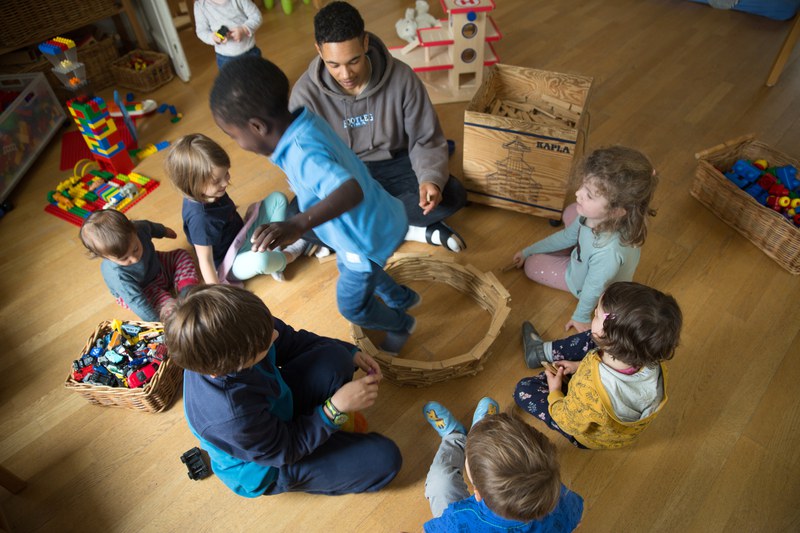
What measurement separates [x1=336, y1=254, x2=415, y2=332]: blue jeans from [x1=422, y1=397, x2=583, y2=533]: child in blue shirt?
569 mm

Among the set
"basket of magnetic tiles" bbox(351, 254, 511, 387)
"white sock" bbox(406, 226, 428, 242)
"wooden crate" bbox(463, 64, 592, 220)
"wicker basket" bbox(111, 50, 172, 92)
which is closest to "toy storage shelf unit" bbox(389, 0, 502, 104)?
"wooden crate" bbox(463, 64, 592, 220)

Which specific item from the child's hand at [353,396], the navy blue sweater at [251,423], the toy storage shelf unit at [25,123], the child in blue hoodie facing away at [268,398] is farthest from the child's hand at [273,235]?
the toy storage shelf unit at [25,123]

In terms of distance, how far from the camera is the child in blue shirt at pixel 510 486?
3.27 ft

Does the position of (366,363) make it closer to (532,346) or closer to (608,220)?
(532,346)

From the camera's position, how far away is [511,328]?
6.22 ft

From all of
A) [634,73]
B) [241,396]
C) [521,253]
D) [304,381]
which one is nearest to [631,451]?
[521,253]

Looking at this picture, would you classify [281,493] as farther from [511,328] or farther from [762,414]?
[762,414]

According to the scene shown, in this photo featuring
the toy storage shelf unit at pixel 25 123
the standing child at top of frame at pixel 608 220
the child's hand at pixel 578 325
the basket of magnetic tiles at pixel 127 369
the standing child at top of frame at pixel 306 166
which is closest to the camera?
the standing child at top of frame at pixel 306 166

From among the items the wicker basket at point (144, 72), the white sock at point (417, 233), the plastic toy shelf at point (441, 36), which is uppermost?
the plastic toy shelf at point (441, 36)

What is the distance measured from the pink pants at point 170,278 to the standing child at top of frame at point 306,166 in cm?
83

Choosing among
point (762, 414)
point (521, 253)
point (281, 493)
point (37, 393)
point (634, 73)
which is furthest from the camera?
point (634, 73)

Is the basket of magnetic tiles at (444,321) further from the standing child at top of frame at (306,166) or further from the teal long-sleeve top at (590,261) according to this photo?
the standing child at top of frame at (306,166)

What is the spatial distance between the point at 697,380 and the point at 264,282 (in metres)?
1.60

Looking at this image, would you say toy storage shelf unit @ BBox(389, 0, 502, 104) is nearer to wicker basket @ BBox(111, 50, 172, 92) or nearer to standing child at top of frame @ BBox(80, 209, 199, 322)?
wicker basket @ BBox(111, 50, 172, 92)
